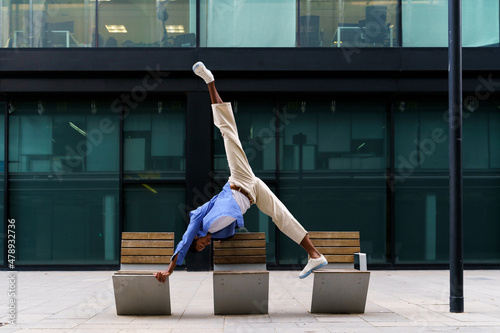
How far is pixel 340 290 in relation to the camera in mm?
7621

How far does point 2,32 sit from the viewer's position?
13328 millimetres

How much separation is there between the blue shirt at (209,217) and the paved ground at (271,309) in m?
1.02

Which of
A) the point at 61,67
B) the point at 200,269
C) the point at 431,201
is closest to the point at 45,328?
the point at 200,269

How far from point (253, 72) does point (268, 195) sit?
5.94 meters

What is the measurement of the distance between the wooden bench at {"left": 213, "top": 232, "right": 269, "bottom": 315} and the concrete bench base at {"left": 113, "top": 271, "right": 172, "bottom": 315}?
2.42ft

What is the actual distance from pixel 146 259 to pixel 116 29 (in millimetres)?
7476

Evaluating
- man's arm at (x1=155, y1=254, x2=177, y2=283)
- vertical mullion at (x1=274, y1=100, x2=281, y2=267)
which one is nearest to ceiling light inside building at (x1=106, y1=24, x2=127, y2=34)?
vertical mullion at (x1=274, y1=100, x2=281, y2=267)

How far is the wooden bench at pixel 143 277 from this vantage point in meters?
7.40

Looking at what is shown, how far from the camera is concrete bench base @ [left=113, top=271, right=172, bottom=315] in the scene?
24.2 ft

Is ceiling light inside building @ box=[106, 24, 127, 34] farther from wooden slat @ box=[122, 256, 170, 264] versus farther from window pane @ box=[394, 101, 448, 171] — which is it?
wooden slat @ box=[122, 256, 170, 264]

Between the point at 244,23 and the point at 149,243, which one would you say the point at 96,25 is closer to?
the point at 244,23

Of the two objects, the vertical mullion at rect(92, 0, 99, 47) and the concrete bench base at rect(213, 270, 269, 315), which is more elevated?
the vertical mullion at rect(92, 0, 99, 47)

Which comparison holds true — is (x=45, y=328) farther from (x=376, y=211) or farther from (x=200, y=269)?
(x=376, y=211)

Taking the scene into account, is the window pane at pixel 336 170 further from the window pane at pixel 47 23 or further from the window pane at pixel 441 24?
the window pane at pixel 47 23
